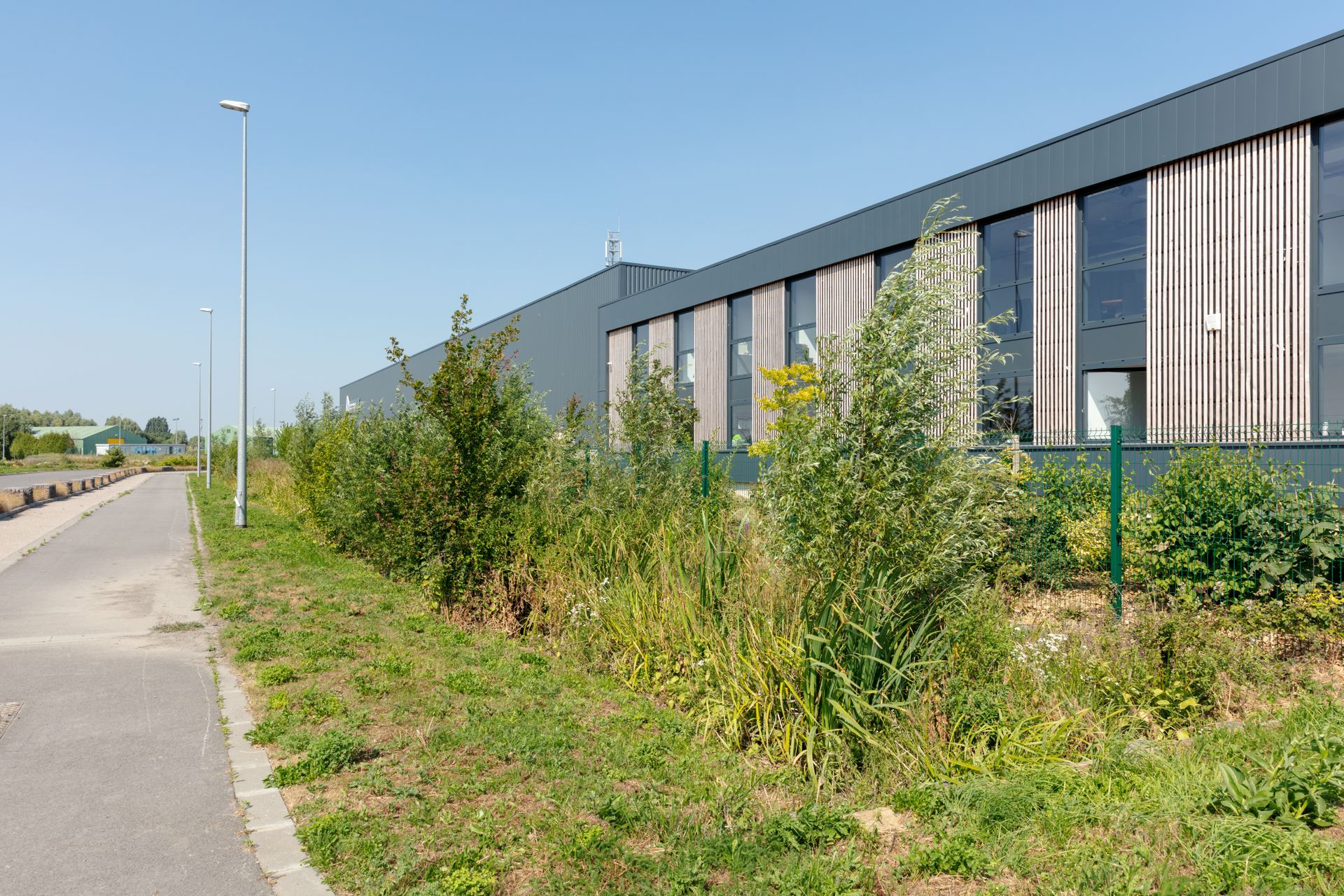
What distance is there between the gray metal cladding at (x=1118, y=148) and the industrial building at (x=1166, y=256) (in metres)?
0.03

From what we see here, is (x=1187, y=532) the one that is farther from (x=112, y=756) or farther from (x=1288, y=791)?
(x=112, y=756)

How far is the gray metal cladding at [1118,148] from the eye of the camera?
13.5 metres

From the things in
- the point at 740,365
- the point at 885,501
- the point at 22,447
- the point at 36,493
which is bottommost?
the point at 36,493

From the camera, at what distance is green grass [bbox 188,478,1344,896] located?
3461 millimetres

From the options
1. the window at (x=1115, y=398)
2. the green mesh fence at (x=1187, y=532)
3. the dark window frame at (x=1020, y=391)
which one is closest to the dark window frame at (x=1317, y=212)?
the window at (x=1115, y=398)

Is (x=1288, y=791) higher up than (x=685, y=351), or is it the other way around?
(x=685, y=351)

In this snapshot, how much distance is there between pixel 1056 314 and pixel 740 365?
34.1ft

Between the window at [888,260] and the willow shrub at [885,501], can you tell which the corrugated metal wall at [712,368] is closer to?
the window at [888,260]

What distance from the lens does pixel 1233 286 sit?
47.5 feet

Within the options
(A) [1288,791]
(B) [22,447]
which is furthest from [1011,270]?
(B) [22,447]

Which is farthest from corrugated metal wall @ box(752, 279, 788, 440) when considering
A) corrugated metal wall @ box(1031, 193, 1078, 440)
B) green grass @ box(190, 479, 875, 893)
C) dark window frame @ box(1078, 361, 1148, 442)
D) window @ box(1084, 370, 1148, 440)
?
green grass @ box(190, 479, 875, 893)

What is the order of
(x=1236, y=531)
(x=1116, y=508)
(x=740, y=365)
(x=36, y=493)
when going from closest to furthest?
(x=1236, y=531)
(x=1116, y=508)
(x=740, y=365)
(x=36, y=493)

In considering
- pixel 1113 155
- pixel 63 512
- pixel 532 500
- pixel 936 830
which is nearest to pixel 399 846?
pixel 936 830

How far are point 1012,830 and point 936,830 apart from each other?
1.07ft
